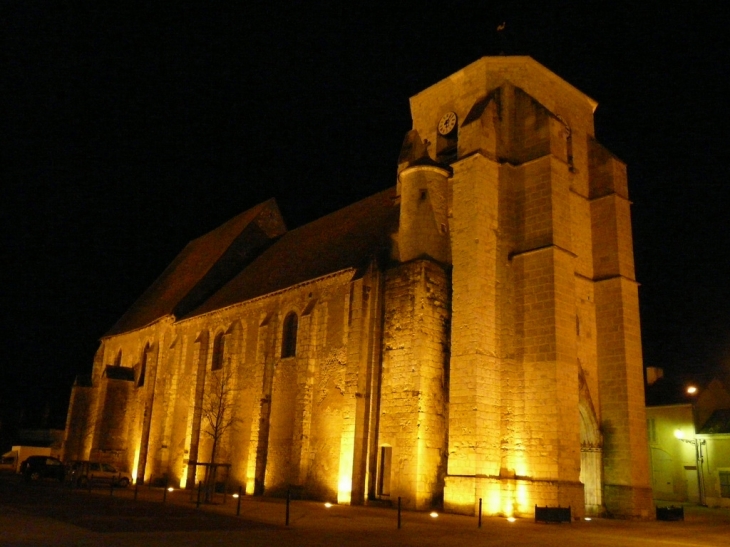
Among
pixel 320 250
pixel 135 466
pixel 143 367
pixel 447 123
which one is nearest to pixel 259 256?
pixel 320 250

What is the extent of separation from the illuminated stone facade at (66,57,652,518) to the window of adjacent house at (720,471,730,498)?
556 inches

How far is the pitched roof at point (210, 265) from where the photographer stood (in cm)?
3866

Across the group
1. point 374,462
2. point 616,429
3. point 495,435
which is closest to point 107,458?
point 374,462

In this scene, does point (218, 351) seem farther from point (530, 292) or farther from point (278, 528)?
point (278, 528)

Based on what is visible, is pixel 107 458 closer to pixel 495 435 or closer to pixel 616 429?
pixel 495 435

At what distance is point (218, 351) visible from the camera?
110 ft

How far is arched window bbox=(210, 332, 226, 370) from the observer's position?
109ft

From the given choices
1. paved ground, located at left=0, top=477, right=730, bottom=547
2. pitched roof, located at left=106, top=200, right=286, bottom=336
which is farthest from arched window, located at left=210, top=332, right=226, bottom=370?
paved ground, located at left=0, top=477, right=730, bottom=547

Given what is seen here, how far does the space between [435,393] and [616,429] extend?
22.1 ft

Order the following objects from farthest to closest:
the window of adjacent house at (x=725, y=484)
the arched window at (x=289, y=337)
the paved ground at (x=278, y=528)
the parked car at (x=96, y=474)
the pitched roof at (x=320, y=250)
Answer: the window of adjacent house at (x=725, y=484)
the parked car at (x=96, y=474)
the arched window at (x=289, y=337)
the pitched roof at (x=320, y=250)
the paved ground at (x=278, y=528)

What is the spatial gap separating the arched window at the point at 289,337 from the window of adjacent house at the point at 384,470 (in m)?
6.75

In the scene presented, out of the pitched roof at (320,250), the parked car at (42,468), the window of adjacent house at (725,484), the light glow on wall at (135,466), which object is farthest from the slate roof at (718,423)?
the parked car at (42,468)

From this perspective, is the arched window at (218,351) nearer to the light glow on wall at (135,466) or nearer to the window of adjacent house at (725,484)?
the light glow on wall at (135,466)

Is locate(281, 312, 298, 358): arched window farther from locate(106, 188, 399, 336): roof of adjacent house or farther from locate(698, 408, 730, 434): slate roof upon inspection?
locate(698, 408, 730, 434): slate roof
